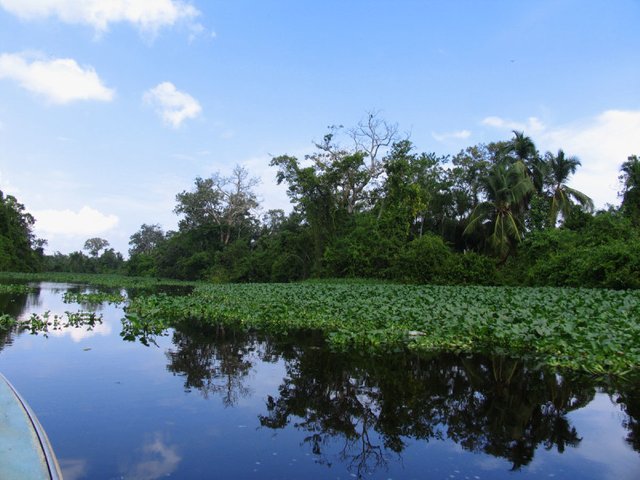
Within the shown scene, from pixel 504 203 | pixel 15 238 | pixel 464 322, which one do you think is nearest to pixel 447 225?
pixel 504 203

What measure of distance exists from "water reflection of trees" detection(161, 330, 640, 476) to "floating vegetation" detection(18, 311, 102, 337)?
4.41m

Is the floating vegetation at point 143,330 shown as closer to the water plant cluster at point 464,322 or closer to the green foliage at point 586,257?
the water plant cluster at point 464,322

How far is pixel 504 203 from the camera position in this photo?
2750 centimetres

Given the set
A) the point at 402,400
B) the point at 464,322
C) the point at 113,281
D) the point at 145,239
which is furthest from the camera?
the point at 145,239

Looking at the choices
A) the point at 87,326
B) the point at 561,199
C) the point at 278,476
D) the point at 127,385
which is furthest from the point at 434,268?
the point at 278,476

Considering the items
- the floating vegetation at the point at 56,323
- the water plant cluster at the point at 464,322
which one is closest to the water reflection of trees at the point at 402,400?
the water plant cluster at the point at 464,322

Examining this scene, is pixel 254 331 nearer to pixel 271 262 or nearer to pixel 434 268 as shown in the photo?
pixel 434 268

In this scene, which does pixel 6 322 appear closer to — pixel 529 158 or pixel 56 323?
pixel 56 323

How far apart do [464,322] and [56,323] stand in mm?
9632

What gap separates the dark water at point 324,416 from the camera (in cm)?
387

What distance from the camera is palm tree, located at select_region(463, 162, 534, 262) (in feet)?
88.7

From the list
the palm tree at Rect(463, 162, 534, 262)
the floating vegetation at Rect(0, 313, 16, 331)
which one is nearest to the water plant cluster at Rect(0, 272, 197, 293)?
the floating vegetation at Rect(0, 313, 16, 331)

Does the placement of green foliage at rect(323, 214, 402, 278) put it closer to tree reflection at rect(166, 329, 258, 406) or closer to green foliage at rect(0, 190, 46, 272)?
tree reflection at rect(166, 329, 258, 406)

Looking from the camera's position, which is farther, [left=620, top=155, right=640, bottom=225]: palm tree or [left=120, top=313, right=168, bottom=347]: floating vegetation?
[left=620, top=155, right=640, bottom=225]: palm tree
